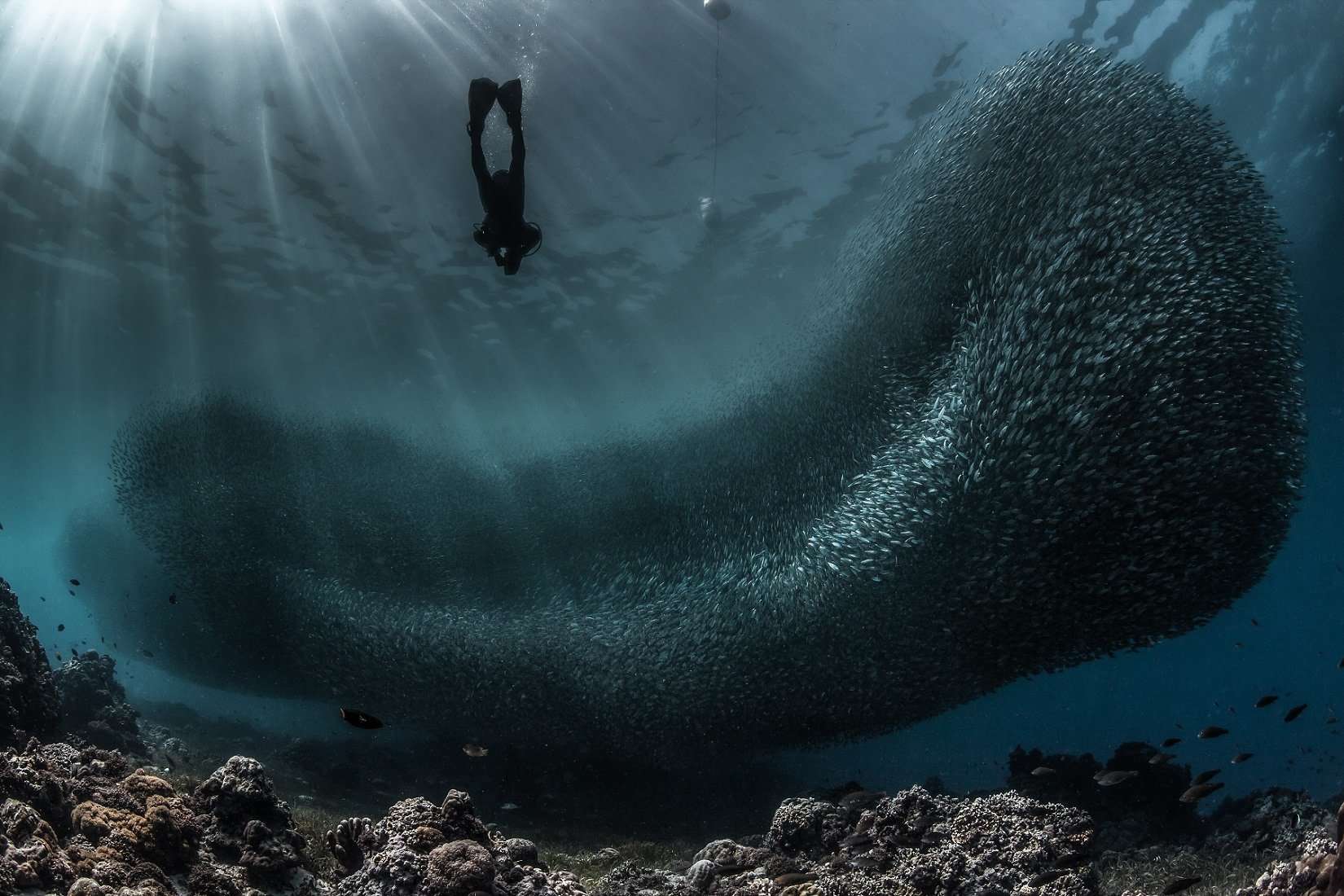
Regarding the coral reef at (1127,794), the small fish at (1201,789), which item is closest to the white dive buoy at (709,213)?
the coral reef at (1127,794)

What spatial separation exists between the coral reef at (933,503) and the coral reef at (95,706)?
4.16 metres

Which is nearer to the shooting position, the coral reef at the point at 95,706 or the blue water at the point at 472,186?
the blue water at the point at 472,186

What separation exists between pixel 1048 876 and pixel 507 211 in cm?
936

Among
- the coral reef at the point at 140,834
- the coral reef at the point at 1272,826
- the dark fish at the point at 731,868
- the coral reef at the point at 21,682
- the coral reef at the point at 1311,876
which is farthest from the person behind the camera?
the coral reef at the point at 21,682

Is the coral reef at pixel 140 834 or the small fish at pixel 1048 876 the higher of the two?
the coral reef at pixel 140 834

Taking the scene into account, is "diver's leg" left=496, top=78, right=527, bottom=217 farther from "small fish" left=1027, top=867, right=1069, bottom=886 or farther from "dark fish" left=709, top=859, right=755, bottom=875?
"small fish" left=1027, top=867, right=1069, bottom=886

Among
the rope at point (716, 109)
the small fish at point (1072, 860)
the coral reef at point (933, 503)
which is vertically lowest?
the small fish at point (1072, 860)

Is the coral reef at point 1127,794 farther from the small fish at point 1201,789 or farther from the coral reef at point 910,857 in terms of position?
the coral reef at point 910,857

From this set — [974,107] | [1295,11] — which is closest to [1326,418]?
[1295,11]

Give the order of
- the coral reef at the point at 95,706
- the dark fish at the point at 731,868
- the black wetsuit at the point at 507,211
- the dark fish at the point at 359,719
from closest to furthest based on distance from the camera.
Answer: the dark fish at the point at 359,719
the dark fish at the point at 731,868
the black wetsuit at the point at 507,211
the coral reef at the point at 95,706

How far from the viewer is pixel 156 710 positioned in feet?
84.7

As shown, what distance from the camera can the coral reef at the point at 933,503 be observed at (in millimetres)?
10555

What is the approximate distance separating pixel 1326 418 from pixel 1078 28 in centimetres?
2267

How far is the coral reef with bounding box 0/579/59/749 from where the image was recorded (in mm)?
9570
